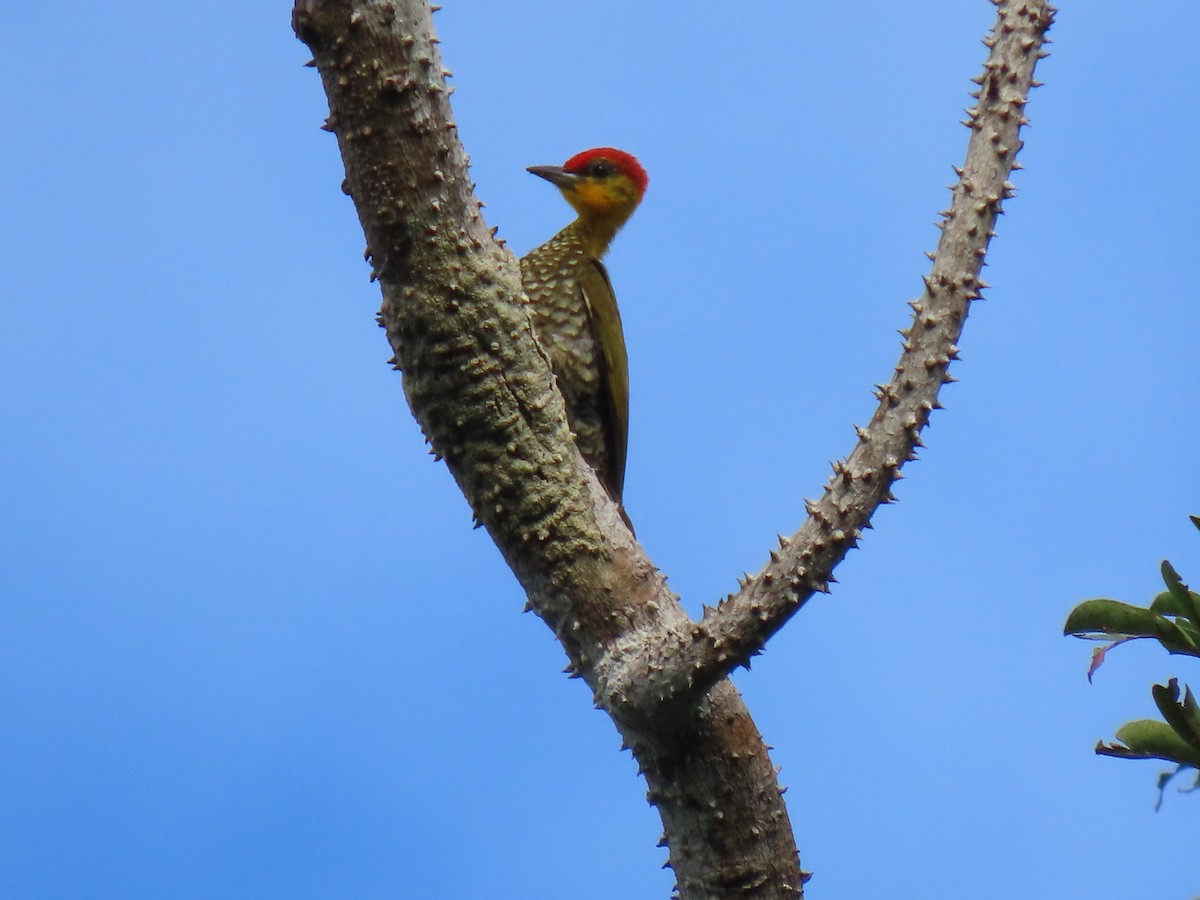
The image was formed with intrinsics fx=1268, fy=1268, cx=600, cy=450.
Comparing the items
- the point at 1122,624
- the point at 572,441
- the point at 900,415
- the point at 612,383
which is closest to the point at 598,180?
the point at 612,383

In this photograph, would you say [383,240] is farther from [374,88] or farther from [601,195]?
[601,195]

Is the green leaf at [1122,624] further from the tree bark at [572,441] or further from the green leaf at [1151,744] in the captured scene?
the tree bark at [572,441]

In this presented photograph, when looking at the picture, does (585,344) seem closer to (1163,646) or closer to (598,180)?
(598,180)

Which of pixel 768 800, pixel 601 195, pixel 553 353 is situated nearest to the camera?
pixel 768 800

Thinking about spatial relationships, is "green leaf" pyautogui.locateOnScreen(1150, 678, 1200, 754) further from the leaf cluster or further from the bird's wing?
the bird's wing

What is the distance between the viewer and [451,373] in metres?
3.07

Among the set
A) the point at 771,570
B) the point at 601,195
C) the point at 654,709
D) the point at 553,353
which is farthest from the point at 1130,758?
the point at 601,195

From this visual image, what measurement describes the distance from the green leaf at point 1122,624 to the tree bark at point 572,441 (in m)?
0.52

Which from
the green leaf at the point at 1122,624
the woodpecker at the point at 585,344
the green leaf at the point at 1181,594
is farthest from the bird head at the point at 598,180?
the green leaf at the point at 1181,594

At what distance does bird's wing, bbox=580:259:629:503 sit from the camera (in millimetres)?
4738

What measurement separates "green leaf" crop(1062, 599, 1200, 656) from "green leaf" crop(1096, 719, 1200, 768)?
17 centimetres

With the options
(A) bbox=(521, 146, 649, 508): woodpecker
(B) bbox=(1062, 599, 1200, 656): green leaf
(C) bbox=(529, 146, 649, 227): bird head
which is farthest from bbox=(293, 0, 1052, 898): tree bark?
(C) bbox=(529, 146, 649, 227): bird head

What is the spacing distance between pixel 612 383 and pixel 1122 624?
2333 mm

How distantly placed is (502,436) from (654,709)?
0.76 metres
